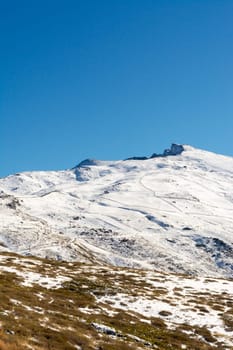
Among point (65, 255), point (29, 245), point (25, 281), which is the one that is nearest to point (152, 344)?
point (25, 281)

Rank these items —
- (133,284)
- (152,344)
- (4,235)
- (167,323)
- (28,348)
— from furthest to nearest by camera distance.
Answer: (4,235) → (133,284) → (167,323) → (152,344) → (28,348)

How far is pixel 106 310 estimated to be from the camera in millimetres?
43156

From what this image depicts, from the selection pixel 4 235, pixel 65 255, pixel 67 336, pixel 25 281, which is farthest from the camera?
pixel 4 235

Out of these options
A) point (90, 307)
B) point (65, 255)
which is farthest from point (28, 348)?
point (65, 255)

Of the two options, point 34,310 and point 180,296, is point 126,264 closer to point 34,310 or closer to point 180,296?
point 180,296

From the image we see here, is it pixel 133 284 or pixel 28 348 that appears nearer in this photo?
pixel 28 348

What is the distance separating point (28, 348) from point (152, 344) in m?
12.1

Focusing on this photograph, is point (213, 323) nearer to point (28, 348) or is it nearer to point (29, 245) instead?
point (28, 348)

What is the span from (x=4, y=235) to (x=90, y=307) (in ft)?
533

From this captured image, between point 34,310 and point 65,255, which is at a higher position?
point 65,255

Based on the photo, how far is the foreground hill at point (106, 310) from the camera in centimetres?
2966

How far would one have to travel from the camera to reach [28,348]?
2503cm

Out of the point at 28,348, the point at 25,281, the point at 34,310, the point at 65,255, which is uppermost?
the point at 65,255

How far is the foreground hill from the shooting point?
97.3 ft
